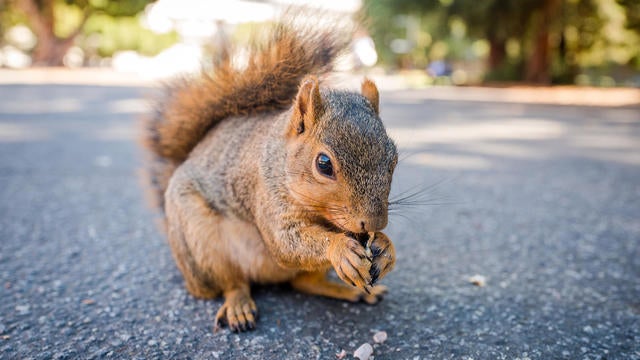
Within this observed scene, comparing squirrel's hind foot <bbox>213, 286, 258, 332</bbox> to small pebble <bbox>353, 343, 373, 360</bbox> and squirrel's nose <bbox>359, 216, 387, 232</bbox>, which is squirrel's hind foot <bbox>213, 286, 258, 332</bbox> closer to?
small pebble <bbox>353, 343, 373, 360</bbox>

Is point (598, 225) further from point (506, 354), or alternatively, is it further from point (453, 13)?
point (453, 13)

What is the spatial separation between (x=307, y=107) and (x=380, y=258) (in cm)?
46

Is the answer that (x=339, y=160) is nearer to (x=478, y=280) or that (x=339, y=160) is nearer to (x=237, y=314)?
(x=237, y=314)

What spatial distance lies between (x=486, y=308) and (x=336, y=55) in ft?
3.34

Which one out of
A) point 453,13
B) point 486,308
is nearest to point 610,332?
point 486,308

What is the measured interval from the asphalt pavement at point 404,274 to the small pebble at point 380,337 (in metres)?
0.02

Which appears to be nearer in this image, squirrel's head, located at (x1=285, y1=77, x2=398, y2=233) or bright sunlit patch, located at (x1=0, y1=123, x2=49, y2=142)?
squirrel's head, located at (x1=285, y1=77, x2=398, y2=233)

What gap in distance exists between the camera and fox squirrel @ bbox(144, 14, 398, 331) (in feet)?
4.29

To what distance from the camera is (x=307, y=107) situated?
4.70 feet

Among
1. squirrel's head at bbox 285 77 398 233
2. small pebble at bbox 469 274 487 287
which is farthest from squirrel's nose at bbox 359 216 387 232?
small pebble at bbox 469 274 487 287

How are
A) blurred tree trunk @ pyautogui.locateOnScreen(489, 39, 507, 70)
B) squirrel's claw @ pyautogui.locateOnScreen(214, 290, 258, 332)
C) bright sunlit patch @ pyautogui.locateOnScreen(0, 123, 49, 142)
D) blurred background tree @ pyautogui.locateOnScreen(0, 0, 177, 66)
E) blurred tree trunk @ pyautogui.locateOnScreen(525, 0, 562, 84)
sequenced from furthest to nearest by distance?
blurred background tree @ pyautogui.locateOnScreen(0, 0, 177, 66), blurred tree trunk @ pyautogui.locateOnScreen(489, 39, 507, 70), blurred tree trunk @ pyautogui.locateOnScreen(525, 0, 562, 84), bright sunlit patch @ pyautogui.locateOnScreen(0, 123, 49, 142), squirrel's claw @ pyautogui.locateOnScreen(214, 290, 258, 332)

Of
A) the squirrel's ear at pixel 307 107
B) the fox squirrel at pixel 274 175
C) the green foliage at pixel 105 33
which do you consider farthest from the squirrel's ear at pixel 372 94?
the green foliage at pixel 105 33

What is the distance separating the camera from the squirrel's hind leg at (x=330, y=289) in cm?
173

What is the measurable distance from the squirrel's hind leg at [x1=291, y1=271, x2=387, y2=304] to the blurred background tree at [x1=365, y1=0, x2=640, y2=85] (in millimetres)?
9353
